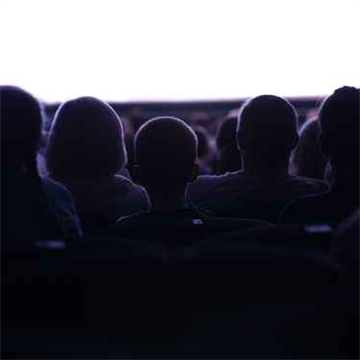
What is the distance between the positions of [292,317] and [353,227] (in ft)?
1.05

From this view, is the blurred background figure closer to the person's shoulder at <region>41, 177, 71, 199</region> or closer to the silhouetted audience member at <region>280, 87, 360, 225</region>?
the silhouetted audience member at <region>280, 87, 360, 225</region>

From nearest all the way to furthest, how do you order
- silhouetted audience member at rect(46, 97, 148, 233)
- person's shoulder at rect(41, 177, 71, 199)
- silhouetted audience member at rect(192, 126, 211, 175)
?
1. person's shoulder at rect(41, 177, 71, 199)
2. silhouetted audience member at rect(46, 97, 148, 233)
3. silhouetted audience member at rect(192, 126, 211, 175)

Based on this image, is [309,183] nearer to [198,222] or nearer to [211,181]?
[211,181]

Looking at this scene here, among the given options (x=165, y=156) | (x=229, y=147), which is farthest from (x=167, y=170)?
(x=229, y=147)

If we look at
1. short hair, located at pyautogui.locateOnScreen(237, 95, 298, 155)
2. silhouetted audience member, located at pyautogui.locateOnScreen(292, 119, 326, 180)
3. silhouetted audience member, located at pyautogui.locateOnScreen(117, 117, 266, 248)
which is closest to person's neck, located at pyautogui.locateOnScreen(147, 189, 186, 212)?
silhouetted audience member, located at pyautogui.locateOnScreen(117, 117, 266, 248)

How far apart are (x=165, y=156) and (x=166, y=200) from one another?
13 cm

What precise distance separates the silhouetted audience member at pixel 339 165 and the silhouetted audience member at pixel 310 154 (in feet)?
3.76

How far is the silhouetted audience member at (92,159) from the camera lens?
2.54 m

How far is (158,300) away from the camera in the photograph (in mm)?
1222

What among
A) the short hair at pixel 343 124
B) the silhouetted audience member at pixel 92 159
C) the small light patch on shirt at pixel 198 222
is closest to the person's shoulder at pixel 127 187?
the silhouetted audience member at pixel 92 159

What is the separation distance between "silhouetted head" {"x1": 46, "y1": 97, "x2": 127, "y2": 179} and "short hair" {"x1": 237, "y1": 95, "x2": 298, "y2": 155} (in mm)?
437

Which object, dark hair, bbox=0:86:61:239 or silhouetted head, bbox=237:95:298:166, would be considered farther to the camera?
silhouetted head, bbox=237:95:298:166

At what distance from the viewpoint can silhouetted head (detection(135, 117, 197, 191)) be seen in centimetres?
220

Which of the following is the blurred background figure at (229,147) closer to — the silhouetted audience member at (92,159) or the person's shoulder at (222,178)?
the person's shoulder at (222,178)
